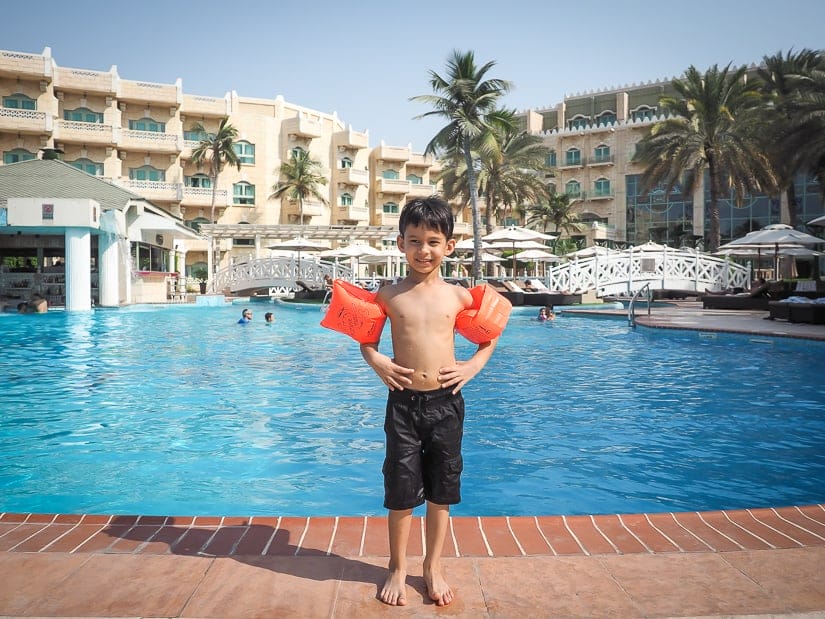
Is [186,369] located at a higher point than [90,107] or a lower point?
lower

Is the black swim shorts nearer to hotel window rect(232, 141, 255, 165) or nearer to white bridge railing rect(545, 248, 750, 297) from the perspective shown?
white bridge railing rect(545, 248, 750, 297)

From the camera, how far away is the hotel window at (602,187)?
191 feet

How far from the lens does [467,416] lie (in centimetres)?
767

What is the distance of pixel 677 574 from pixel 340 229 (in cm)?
3669

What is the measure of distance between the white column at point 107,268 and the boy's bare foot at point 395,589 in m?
24.2

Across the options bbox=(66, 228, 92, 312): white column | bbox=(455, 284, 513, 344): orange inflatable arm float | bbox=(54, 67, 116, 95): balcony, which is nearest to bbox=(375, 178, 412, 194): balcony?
bbox=(54, 67, 116, 95): balcony

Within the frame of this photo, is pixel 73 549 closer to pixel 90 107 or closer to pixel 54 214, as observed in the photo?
pixel 54 214

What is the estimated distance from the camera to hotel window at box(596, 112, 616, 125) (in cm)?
5985

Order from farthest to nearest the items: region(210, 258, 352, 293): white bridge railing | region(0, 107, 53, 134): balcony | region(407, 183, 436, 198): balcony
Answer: region(407, 183, 436, 198): balcony
region(0, 107, 53, 134): balcony
region(210, 258, 352, 293): white bridge railing

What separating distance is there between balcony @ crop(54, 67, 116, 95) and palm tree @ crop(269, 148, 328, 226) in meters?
12.7

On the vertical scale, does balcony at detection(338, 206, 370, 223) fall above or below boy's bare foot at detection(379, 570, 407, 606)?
above

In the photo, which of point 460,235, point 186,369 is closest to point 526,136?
point 460,235

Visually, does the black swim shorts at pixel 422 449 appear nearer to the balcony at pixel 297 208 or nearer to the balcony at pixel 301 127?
the balcony at pixel 297 208

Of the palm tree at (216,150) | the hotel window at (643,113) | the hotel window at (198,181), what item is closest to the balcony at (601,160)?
the hotel window at (643,113)
